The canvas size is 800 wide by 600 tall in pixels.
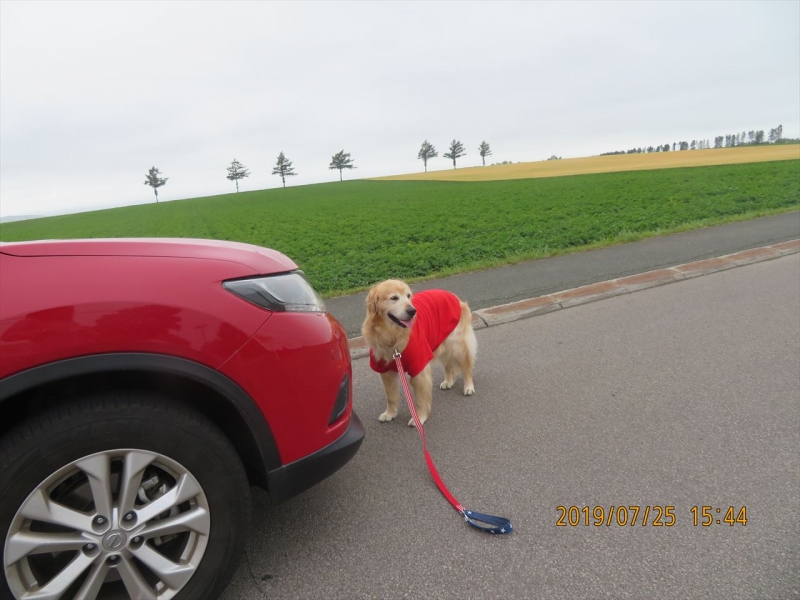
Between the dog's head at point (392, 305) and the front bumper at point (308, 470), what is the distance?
4.28 ft

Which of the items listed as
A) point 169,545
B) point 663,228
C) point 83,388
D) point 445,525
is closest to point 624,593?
point 445,525

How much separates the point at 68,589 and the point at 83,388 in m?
0.76

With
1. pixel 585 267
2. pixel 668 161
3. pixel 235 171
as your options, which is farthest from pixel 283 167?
pixel 585 267

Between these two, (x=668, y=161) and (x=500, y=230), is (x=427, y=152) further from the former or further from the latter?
(x=500, y=230)

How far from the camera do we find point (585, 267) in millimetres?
8453

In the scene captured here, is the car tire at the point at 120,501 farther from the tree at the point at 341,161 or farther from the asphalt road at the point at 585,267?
the tree at the point at 341,161

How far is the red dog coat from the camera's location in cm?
365

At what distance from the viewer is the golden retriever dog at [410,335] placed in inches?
143

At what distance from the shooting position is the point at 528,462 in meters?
3.14

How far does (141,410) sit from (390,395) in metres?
2.32

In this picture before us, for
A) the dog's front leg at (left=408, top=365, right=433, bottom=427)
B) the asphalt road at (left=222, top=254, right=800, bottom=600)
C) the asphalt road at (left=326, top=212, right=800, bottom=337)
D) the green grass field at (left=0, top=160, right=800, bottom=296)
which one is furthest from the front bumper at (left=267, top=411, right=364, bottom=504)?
the green grass field at (left=0, top=160, right=800, bottom=296)

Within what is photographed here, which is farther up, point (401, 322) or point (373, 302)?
point (373, 302)
